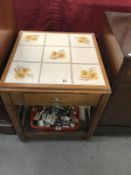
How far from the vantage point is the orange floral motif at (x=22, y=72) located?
2.60ft

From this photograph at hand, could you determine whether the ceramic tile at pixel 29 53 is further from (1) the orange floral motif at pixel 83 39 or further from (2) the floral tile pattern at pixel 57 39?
(1) the orange floral motif at pixel 83 39

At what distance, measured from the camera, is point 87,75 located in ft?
2.68

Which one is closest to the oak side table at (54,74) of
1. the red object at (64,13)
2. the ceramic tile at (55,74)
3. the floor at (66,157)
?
the ceramic tile at (55,74)

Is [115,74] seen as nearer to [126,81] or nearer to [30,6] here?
[126,81]

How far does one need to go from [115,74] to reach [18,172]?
0.86 metres

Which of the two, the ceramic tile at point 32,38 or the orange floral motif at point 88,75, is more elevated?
the orange floral motif at point 88,75

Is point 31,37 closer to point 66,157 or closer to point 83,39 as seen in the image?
point 83,39

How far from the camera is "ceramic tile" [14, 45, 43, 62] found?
880 mm

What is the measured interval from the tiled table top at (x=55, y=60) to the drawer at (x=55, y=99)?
0.07 m

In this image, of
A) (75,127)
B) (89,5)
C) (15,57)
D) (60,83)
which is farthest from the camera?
(75,127)

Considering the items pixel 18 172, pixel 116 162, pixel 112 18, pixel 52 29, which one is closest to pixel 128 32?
pixel 112 18

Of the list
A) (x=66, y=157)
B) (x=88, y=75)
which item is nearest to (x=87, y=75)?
(x=88, y=75)

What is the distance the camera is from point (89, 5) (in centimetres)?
106

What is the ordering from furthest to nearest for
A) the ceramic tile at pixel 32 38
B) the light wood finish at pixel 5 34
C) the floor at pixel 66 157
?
the floor at pixel 66 157 → the ceramic tile at pixel 32 38 → the light wood finish at pixel 5 34
